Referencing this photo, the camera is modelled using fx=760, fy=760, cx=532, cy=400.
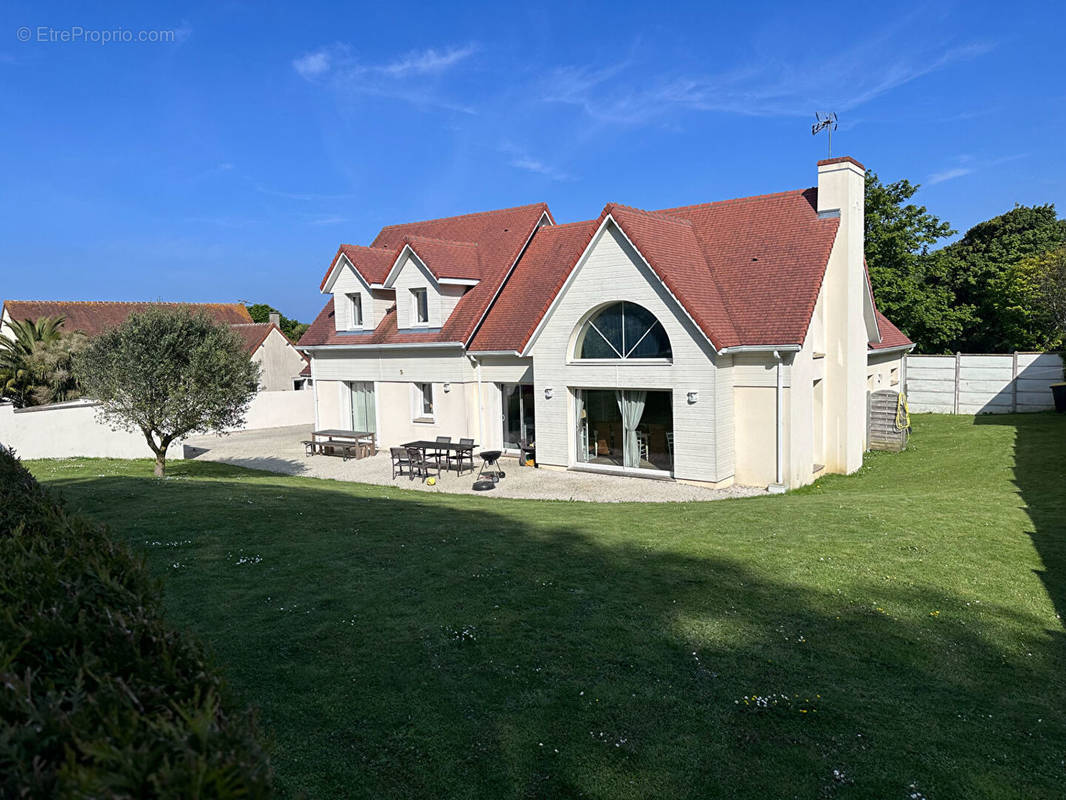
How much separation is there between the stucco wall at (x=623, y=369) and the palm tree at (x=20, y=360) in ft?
91.9

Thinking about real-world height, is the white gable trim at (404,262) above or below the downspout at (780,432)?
above

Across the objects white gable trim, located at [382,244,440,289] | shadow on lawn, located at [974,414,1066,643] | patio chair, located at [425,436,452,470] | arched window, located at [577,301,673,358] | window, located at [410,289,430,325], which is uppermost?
white gable trim, located at [382,244,440,289]

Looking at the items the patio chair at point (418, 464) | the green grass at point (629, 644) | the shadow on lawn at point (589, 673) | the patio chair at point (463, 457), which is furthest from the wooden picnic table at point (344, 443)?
the shadow on lawn at point (589, 673)

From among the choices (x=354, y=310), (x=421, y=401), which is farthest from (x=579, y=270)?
(x=354, y=310)

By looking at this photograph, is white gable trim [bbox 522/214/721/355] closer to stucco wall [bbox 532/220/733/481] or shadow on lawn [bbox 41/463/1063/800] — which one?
stucco wall [bbox 532/220/733/481]

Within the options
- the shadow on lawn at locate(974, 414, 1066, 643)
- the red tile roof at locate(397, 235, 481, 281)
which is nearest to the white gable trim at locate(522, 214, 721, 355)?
the red tile roof at locate(397, 235, 481, 281)

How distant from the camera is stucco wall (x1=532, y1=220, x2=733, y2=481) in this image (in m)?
19.1

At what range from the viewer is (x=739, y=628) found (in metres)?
8.02

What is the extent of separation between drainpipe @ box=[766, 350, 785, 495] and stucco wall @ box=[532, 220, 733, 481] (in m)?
1.22

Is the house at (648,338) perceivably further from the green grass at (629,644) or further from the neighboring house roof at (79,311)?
the neighboring house roof at (79,311)

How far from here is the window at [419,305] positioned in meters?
26.7

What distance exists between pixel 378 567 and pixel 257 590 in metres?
1.58

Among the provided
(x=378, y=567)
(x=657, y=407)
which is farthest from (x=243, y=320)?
(x=378, y=567)

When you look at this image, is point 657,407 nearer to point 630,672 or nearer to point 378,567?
point 378,567
